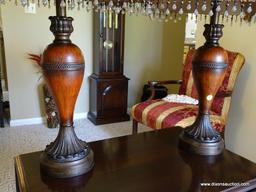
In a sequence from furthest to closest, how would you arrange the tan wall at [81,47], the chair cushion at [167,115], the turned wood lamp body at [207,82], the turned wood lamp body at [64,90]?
the tan wall at [81,47] → the chair cushion at [167,115] → the turned wood lamp body at [207,82] → the turned wood lamp body at [64,90]

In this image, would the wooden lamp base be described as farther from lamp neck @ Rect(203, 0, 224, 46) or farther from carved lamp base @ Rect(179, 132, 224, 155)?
lamp neck @ Rect(203, 0, 224, 46)

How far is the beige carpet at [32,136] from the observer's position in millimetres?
2316

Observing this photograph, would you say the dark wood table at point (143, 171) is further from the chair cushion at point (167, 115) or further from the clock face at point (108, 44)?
the clock face at point (108, 44)

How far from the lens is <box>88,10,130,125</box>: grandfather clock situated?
10.2 feet

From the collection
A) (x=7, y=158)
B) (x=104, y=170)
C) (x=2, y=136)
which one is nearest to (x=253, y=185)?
(x=104, y=170)

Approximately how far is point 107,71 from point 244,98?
63.8 inches

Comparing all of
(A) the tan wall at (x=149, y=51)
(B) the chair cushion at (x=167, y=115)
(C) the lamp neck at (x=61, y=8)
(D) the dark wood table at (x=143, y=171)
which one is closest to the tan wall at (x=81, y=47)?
(A) the tan wall at (x=149, y=51)

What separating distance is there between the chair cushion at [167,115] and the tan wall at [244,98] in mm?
281

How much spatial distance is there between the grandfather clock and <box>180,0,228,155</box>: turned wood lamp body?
217cm

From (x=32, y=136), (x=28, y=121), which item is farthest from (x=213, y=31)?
(x=28, y=121)

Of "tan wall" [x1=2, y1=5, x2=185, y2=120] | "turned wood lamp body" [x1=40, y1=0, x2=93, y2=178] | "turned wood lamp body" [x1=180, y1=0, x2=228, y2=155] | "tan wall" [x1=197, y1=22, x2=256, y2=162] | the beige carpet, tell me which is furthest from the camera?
"tan wall" [x1=2, y1=5, x2=185, y2=120]

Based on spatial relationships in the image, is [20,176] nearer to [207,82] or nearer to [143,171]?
[143,171]

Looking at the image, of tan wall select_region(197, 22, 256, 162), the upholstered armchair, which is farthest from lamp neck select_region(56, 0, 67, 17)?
tan wall select_region(197, 22, 256, 162)

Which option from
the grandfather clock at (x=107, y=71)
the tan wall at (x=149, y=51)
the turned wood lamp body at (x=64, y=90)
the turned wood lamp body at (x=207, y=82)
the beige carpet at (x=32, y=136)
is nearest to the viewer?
the turned wood lamp body at (x=64, y=90)
